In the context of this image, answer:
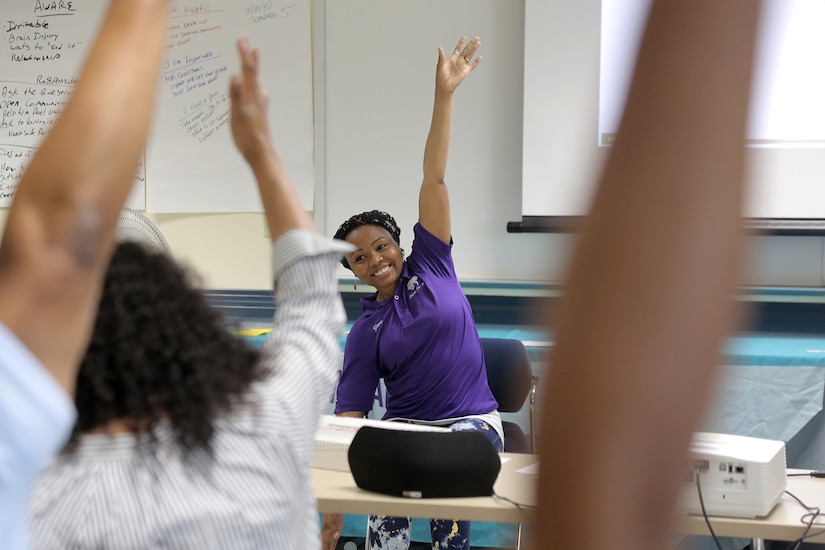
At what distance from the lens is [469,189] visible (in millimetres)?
4059

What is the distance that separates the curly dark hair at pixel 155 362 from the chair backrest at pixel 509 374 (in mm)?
2301

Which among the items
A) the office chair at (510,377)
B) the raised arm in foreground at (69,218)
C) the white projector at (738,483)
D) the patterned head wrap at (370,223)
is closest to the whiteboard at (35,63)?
the patterned head wrap at (370,223)

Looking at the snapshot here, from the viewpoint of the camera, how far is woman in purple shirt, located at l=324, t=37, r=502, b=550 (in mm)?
3102

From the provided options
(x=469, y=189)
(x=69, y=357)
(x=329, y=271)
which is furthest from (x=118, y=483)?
(x=469, y=189)

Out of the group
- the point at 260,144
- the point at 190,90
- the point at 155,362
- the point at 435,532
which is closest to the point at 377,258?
the point at 435,532

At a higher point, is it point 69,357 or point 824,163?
point 824,163

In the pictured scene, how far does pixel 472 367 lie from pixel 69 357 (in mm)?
2794

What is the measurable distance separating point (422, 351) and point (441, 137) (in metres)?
0.80

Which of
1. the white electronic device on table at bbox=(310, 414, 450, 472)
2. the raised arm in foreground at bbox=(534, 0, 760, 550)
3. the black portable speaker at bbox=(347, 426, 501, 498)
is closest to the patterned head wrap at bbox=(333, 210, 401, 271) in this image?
the white electronic device on table at bbox=(310, 414, 450, 472)

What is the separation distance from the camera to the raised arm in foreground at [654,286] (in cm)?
22

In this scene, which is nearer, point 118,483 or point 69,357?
point 69,357

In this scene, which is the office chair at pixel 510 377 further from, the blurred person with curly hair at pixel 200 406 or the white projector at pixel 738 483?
the blurred person with curly hair at pixel 200 406

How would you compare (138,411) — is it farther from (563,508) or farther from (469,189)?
(469,189)

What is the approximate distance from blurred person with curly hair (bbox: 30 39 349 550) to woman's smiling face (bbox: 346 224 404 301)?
199 centimetres
